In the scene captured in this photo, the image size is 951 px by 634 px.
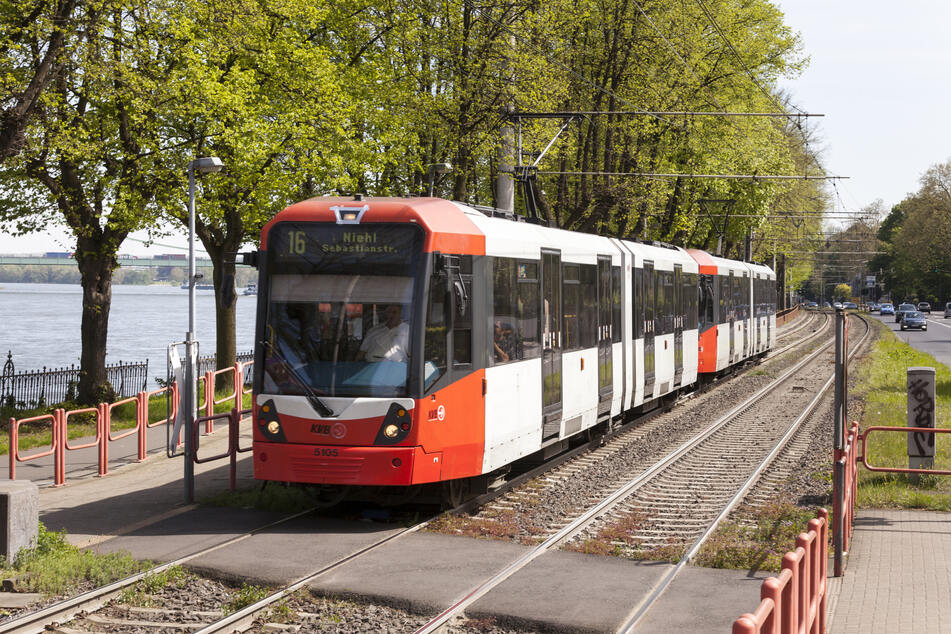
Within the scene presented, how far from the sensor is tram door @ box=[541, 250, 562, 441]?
46.1 feet

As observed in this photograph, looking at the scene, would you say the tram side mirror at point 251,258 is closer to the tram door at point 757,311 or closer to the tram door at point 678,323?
the tram door at point 678,323

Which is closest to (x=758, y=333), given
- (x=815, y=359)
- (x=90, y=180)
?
(x=815, y=359)

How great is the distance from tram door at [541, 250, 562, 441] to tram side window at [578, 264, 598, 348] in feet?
3.85

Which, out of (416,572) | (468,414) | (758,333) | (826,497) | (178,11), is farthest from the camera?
(758,333)

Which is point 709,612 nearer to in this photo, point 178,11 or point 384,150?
point 178,11

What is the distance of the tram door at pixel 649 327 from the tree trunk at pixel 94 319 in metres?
Result: 10.6

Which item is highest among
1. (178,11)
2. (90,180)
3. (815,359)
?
(178,11)

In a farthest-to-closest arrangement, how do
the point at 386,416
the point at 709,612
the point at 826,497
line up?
1. the point at 826,497
2. the point at 386,416
3. the point at 709,612

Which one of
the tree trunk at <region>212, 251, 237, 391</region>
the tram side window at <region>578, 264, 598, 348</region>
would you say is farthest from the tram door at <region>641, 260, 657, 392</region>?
the tree trunk at <region>212, 251, 237, 391</region>

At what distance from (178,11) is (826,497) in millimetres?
15135

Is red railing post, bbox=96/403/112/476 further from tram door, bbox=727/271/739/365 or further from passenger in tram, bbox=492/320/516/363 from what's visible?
tram door, bbox=727/271/739/365

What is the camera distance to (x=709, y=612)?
8070mm

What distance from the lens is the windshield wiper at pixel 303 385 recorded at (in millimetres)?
11242

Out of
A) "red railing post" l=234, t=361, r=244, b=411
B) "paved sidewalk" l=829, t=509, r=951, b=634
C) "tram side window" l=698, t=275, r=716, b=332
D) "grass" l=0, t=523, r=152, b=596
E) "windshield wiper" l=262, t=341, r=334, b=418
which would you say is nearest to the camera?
"paved sidewalk" l=829, t=509, r=951, b=634
